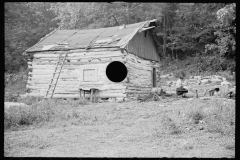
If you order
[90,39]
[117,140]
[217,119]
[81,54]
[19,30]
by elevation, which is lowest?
[117,140]

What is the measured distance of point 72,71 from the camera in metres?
17.4

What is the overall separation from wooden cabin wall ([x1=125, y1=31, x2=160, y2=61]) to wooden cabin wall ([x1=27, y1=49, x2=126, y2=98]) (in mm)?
2128

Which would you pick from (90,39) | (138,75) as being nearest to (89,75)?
(90,39)

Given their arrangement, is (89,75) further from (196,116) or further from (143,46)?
(196,116)

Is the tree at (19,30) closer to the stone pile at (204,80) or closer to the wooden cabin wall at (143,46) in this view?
the wooden cabin wall at (143,46)

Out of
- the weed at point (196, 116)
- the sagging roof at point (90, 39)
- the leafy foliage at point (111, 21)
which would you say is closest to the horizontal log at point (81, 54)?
the sagging roof at point (90, 39)

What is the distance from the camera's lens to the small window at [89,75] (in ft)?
55.8

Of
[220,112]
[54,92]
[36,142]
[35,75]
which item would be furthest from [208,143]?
[35,75]

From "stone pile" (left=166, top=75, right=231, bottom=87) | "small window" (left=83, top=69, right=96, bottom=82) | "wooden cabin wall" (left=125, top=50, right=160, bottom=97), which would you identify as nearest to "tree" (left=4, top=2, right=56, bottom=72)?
"small window" (left=83, top=69, right=96, bottom=82)

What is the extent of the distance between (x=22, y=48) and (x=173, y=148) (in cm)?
3151

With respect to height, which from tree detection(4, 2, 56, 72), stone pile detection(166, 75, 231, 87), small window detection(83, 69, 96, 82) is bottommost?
stone pile detection(166, 75, 231, 87)

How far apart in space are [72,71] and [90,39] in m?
3.12

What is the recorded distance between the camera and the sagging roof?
56.0ft

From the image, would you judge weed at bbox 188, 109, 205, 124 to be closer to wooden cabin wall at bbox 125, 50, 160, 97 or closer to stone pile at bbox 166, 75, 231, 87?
wooden cabin wall at bbox 125, 50, 160, 97
